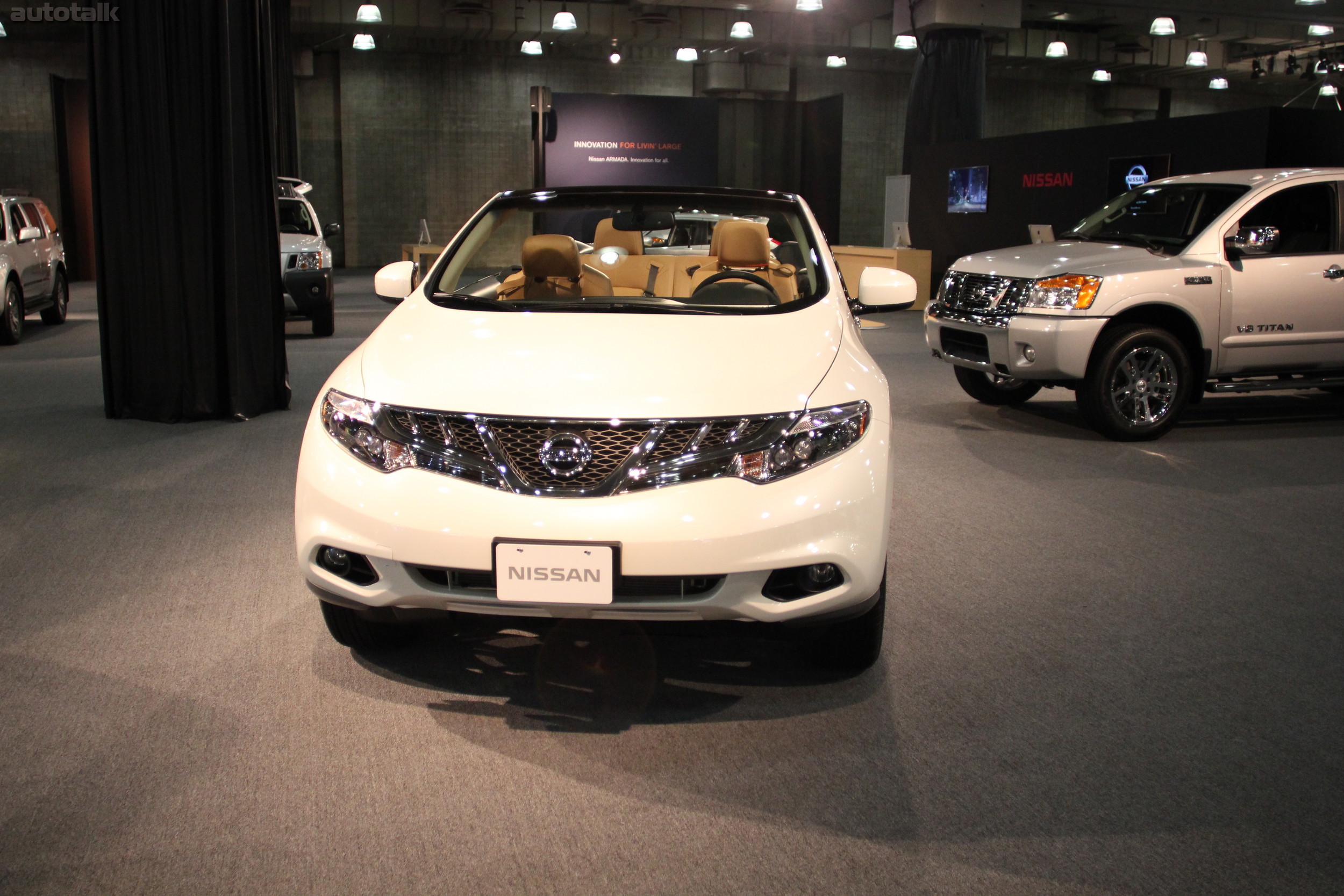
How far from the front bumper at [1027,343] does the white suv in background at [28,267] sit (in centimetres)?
926

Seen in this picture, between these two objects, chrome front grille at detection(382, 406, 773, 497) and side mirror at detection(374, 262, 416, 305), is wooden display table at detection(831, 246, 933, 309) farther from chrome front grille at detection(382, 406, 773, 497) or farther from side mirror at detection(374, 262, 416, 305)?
chrome front grille at detection(382, 406, 773, 497)

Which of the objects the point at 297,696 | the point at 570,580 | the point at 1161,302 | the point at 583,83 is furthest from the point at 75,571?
the point at 583,83

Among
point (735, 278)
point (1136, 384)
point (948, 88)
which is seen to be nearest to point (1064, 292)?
point (1136, 384)

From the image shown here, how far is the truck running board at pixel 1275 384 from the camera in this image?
7047 millimetres

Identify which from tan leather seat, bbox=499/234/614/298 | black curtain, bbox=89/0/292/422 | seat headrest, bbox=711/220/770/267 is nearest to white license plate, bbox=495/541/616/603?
tan leather seat, bbox=499/234/614/298

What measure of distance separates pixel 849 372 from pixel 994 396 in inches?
215

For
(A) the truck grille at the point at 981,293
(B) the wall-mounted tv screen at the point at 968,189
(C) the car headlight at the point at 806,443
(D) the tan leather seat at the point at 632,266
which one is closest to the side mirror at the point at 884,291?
(D) the tan leather seat at the point at 632,266

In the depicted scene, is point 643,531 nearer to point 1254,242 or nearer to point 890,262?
point 1254,242

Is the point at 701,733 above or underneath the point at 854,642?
underneath

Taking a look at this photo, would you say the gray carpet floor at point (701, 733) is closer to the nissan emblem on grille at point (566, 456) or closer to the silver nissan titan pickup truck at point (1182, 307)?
the nissan emblem on grille at point (566, 456)

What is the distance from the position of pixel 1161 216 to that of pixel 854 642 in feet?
18.3

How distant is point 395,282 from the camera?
4.09 m

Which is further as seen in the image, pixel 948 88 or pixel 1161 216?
pixel 948 88

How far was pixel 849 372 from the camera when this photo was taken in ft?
10.1
